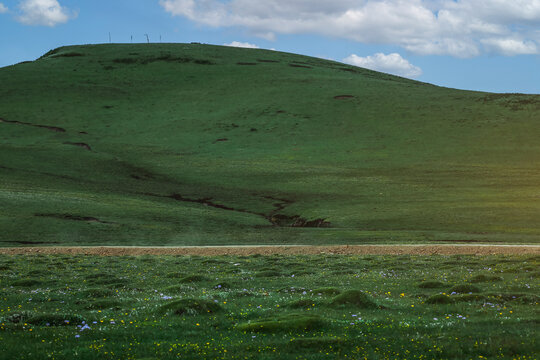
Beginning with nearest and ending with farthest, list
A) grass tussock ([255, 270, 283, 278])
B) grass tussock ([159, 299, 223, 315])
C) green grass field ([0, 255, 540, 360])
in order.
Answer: green grass field ([0, 255, 540, 360]) < grass tussock ([159, 299, 223, 315]) < grass tussock ([255, 270, 283, 278])

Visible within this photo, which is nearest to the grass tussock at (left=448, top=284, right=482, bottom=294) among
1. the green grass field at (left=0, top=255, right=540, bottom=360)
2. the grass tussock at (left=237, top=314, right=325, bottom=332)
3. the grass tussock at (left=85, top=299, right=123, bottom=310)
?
the green grass field at (left=0, top=255, right=540, bottom=360)

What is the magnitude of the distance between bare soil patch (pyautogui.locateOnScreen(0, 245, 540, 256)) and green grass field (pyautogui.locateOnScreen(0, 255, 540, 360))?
8336 mm

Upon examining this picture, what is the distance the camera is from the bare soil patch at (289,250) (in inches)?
1614

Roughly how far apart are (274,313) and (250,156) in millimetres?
90640

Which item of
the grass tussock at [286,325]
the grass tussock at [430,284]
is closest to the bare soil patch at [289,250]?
the grass tussock at [430,284]

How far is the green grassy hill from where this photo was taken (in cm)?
5650

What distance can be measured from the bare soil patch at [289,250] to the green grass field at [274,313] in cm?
834

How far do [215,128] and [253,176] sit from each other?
38.8 meters

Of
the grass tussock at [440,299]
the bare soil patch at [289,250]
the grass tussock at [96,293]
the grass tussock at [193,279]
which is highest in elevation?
the grass tussock at [440,299]

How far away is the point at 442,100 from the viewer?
143500mm

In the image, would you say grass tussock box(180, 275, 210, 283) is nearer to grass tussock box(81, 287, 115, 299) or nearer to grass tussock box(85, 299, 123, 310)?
grass tussock box(81, 287, 115, 299)

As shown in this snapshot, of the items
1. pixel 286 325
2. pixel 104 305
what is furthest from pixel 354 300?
pixel 104 305

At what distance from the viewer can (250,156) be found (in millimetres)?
108125

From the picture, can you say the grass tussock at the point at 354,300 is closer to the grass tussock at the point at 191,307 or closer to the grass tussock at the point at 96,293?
the grass tussock at the point at 191,307
